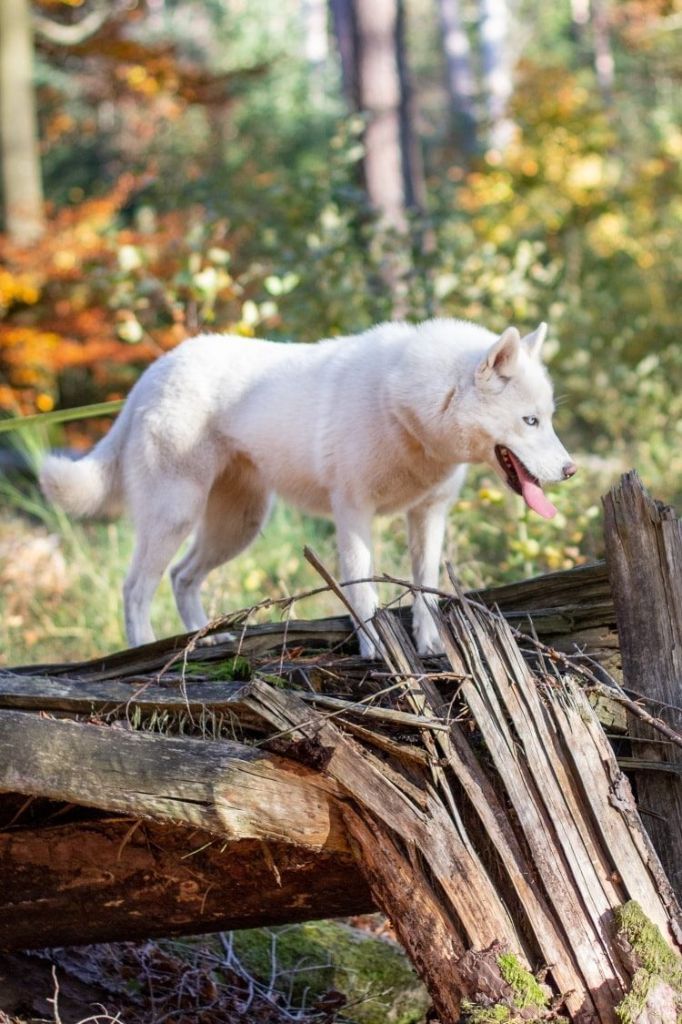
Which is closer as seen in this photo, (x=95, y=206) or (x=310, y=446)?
(x=310, y=446)

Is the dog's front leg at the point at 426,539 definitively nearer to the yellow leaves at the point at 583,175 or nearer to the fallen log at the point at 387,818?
the fallen log at the point at 387,818

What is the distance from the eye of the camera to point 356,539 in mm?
3965

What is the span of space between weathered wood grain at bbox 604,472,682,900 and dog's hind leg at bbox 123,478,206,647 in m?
1.79

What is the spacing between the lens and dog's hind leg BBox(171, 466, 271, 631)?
477 cm

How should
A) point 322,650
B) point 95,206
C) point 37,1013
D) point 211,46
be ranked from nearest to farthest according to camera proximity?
point 37,1013 → point 322,650 → point 95,206 → point 211,46

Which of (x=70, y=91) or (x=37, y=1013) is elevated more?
(x=70, y=91)

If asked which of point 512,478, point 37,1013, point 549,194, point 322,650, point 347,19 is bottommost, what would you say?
point 37,1013

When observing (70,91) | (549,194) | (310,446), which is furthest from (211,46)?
(310,446)

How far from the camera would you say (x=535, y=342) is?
3.96 metres

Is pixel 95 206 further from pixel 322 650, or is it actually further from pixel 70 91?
pixel 322 650

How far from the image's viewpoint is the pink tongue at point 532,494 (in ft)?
11.9

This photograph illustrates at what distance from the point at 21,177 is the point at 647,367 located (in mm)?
7059

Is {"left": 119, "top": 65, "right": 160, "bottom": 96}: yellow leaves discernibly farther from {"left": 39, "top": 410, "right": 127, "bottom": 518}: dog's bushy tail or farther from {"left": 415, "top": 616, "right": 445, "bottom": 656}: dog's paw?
{"left": 415, "top": 616, "right": 445, "bottom": 656}: dog's paw

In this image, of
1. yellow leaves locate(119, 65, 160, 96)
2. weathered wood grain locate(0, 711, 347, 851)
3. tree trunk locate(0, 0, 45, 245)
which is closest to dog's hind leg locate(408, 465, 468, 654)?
weathered wood grain locate(0, 711, 347, 851)
